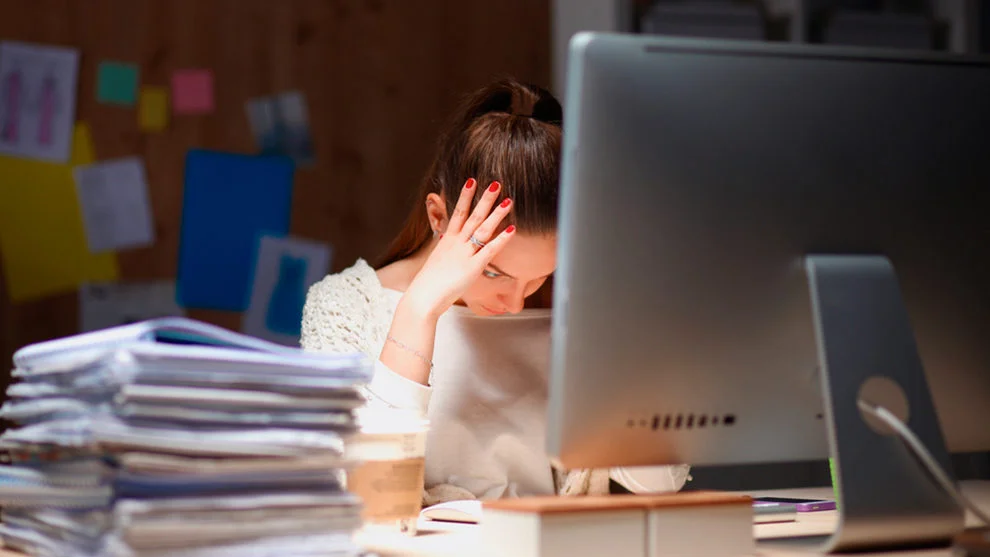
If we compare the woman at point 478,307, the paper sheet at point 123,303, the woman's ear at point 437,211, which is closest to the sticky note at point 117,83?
the paper sheet at point 123,303

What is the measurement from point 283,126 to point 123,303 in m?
0.60

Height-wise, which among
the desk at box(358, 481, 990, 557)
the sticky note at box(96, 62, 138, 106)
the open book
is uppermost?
the sticky note at box(96, 62, 138, 106)

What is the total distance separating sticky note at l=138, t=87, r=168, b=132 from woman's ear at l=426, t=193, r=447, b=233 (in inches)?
54.4

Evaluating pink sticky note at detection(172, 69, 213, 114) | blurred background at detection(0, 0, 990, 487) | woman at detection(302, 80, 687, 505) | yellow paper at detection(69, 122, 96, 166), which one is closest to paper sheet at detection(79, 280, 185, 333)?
blurred background at detection(0, 0, 990, 487)

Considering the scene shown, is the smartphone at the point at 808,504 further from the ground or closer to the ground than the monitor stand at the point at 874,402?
closer to the ground

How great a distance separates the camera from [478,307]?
162 cm

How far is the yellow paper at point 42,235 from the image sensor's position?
2.67 metres

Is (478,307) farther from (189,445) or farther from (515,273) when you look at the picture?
(189,445)

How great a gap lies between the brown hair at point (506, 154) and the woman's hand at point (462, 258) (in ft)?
0.09

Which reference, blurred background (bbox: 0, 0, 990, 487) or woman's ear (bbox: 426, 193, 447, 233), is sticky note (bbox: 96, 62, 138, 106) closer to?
blurred background (bbox: 0, 0, 990, 487)

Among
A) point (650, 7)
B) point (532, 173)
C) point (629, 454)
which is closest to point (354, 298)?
point (532, 173)

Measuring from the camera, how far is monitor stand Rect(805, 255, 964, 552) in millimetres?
923

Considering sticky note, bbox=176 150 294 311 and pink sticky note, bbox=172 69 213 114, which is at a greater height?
pink sticky note, bbox=172 69 213 114

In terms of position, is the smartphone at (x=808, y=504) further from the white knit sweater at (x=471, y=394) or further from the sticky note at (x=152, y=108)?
the sticky note at (x=152, y=108)
